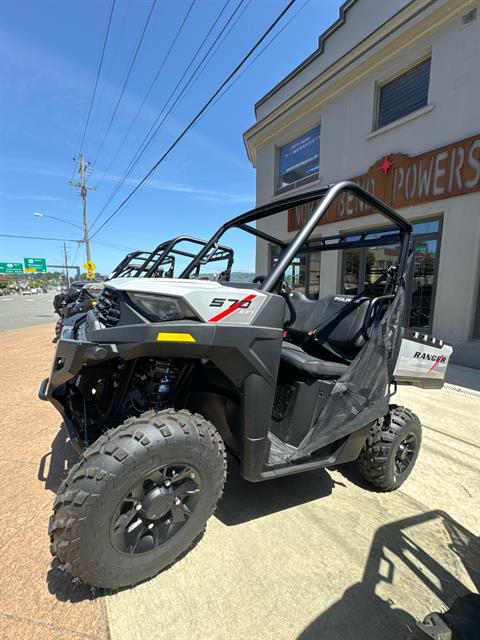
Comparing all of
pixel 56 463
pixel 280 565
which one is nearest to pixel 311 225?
pixel 280 565

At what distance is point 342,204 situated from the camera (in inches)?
326

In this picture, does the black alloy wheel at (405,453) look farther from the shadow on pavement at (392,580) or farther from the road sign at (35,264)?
the road sign at (35,264)

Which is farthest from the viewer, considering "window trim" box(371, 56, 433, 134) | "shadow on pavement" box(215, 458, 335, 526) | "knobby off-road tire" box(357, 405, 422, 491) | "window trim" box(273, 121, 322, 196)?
"window trim" box(273, 121, 322, 196)

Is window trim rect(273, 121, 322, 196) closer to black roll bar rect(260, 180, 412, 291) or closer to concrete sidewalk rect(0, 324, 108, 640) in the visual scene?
black roll bar rect(260, 180, 412, 291)

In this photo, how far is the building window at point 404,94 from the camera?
6.81 meters

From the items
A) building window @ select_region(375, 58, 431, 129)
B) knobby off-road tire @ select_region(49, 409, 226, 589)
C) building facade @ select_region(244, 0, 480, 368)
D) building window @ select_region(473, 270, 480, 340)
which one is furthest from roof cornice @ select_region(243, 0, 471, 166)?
knobby off-road tire @ select_region(49, 409, 226, 589)

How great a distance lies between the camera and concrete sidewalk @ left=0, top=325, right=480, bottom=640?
1462 millimetres

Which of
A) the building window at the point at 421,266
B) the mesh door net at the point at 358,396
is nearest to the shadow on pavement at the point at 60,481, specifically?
the mesh door net at the point at 358,396

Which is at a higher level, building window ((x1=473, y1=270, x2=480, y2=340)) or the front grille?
the front grille

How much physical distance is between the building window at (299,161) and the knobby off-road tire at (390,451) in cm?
859

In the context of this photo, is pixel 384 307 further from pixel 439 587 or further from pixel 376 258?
pixel 376 258

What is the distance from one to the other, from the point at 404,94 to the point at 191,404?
8440 mm

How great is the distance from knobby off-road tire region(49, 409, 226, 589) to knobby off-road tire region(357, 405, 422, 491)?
4.22ft

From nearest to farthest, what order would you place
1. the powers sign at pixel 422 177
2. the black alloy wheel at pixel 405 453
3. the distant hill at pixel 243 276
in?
1. the black alloy wheel at pixel 405 453
2. the distant hill at pixel 243 276
3. the powers sign at pixel 422 177
